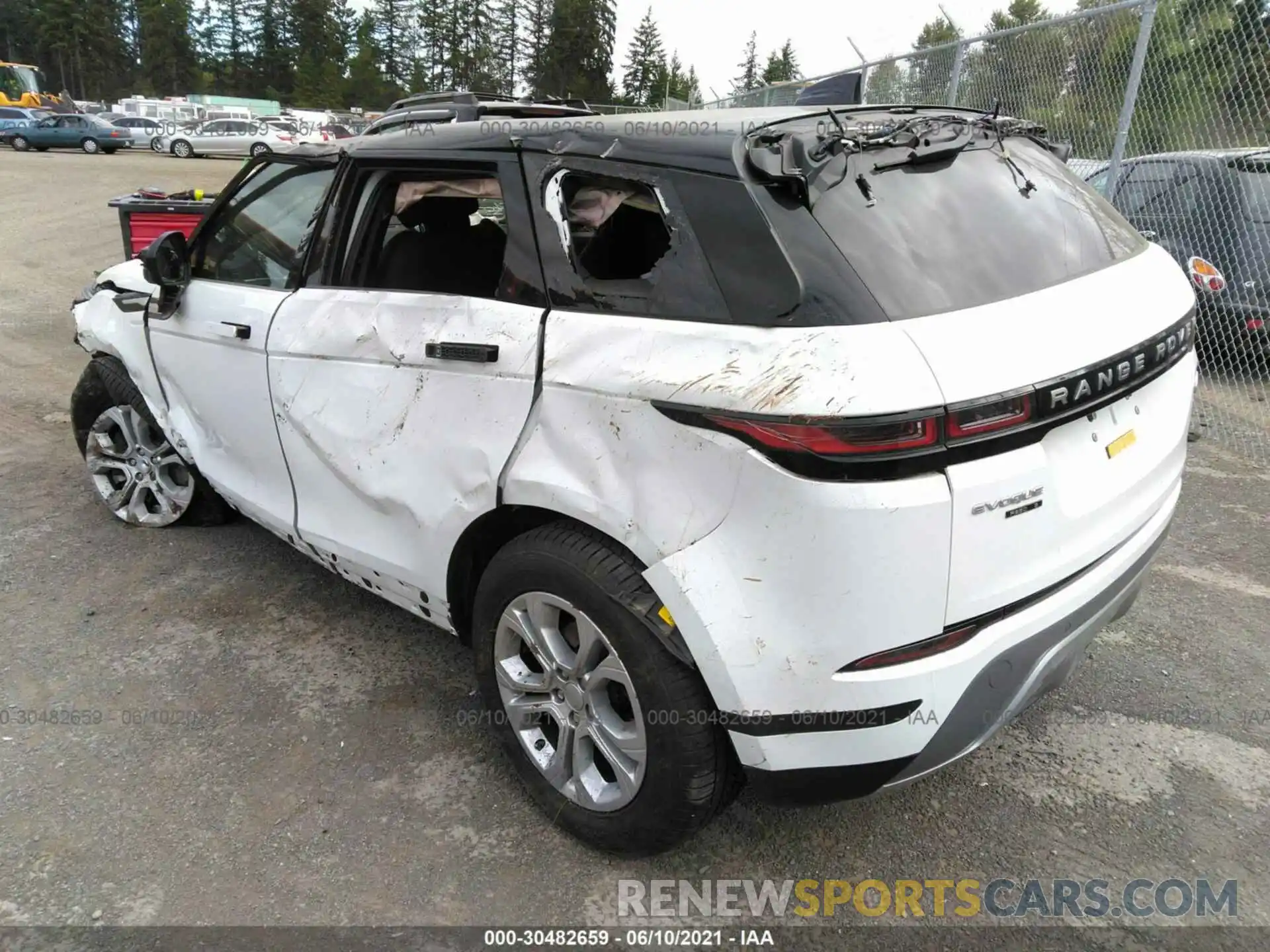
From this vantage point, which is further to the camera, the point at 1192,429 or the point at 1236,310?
the point at 1236,310

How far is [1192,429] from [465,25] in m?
93.0

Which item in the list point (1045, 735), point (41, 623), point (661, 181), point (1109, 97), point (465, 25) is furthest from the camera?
point (465, 25)

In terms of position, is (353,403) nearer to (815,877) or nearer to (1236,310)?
(815,877)

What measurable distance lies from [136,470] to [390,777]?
2501mm

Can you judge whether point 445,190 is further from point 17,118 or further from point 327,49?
point 327,49

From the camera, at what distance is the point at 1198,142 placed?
6.47 meters

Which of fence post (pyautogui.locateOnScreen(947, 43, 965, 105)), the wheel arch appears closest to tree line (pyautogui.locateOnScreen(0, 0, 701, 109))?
fence post (pyautogui.locateOnScreen(947, 43, 965, 105))

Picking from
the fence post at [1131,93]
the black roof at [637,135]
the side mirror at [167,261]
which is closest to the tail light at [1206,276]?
the fence post at [1131,93]

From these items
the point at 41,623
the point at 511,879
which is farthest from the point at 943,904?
the point at 41,623

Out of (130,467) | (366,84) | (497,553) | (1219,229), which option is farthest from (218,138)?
(366,84)

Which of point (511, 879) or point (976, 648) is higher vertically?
point (976, 648)

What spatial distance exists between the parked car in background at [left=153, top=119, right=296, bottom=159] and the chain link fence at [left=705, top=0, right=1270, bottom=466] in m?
32.8

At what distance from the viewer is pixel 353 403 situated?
2.73 metres

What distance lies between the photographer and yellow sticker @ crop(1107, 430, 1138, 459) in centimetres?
209
